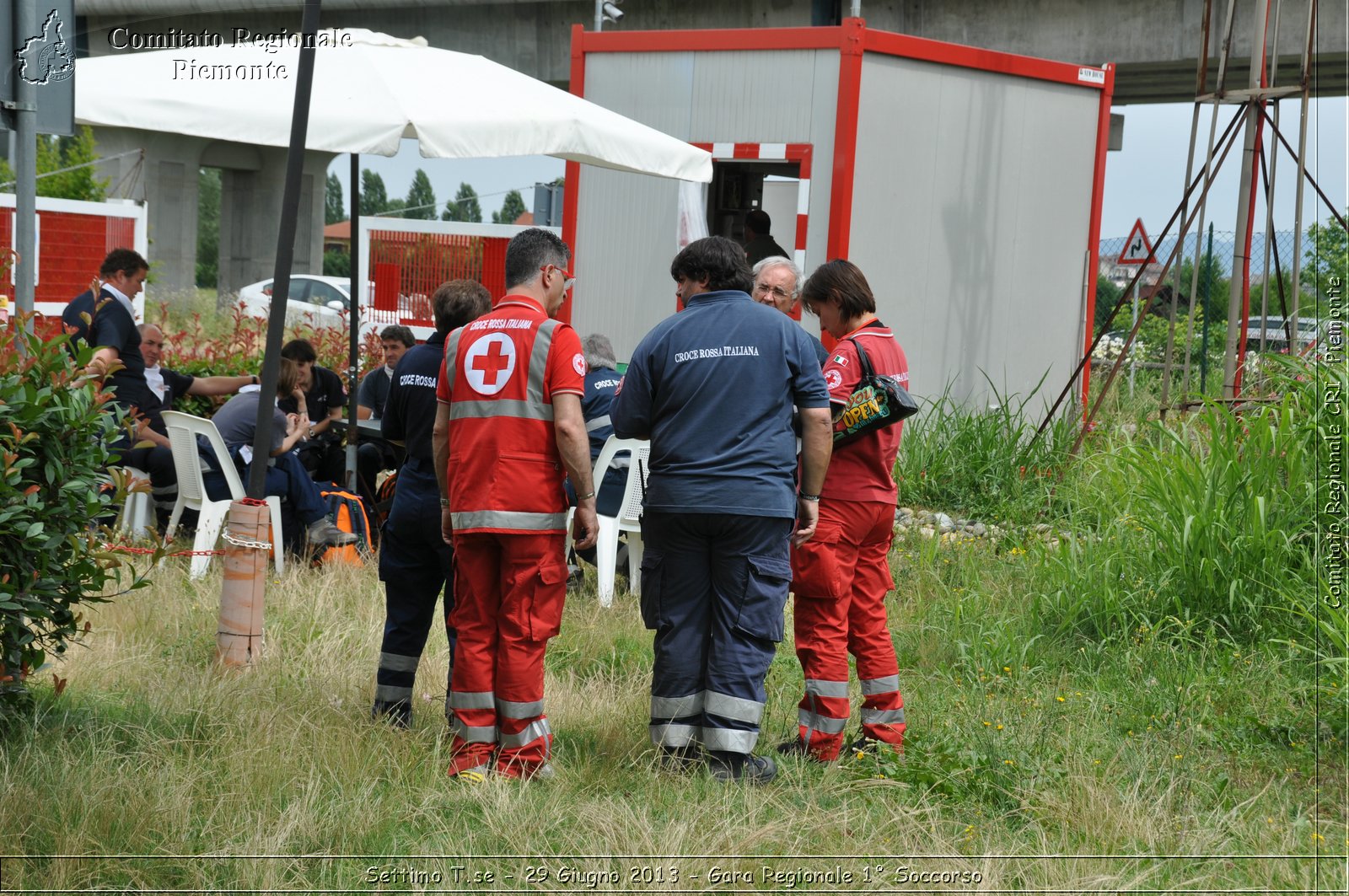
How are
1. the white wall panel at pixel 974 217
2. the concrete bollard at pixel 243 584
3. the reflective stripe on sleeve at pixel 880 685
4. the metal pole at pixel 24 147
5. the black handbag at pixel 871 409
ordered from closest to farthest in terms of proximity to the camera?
the metal pole at pixel 24 147
the black handbag at pixel 871 409
the reflective stripe on sleeve at pixel 880 685
the concrete bollard at pixel 243 584
the white wall panel at pixel 974 217

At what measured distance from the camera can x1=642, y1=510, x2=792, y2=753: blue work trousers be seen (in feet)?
13.9

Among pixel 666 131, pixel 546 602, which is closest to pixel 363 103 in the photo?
pixel 546 602

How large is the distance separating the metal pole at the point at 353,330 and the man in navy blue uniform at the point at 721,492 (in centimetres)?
352

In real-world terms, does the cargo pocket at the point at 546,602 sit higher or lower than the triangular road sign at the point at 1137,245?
lower

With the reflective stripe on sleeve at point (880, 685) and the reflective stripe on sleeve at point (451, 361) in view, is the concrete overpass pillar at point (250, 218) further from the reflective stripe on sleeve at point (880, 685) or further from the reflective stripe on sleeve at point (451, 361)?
the reflective stripe on sleeve at point (880, 685)

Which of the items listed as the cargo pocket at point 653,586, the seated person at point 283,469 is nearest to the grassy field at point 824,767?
the cargo pocket at point 653,586

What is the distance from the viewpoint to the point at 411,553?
15.5ft

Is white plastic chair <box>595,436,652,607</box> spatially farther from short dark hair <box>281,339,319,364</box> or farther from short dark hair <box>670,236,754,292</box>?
short dark hair <box>670,236,754,292</box>

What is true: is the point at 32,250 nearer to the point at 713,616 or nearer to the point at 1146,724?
the point at 713,616

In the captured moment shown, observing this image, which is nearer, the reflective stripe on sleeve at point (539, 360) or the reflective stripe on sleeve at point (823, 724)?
the reflective stripe on sleeve at point (539, 360)

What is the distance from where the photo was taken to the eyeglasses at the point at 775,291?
17.4 ft

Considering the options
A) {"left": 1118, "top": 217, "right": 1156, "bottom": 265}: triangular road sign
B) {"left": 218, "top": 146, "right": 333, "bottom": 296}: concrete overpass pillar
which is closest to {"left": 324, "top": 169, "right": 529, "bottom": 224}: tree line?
{"left": 218, "top": 146, "right": 333, "bottom": 296}: concrete overpass pillar

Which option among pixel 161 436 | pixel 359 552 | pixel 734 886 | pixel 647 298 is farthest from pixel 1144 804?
pixel 647 298

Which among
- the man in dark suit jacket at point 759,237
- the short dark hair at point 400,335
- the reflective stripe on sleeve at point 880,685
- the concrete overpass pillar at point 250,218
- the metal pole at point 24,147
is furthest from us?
the concrete overpass pillar at point 250,218
